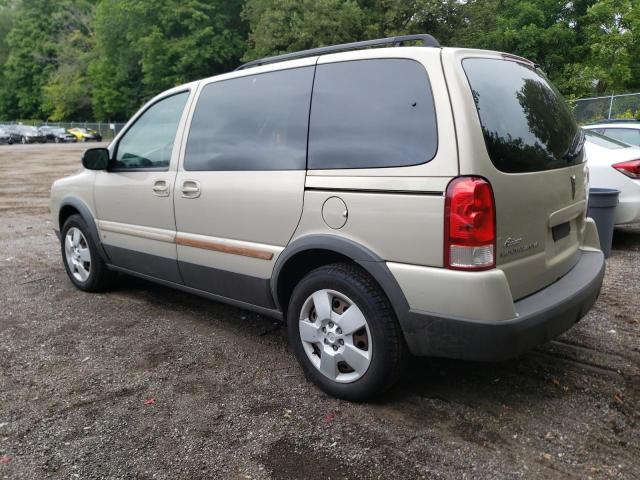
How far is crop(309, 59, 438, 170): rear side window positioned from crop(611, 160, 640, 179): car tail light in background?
4.62 m

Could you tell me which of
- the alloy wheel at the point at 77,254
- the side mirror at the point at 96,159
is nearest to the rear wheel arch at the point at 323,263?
the side mirror at the point at 96,159

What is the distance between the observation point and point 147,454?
274cm

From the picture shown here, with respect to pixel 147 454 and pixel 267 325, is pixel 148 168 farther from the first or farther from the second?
pixel 147 454

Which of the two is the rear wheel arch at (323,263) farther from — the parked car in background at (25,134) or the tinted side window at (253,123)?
the parked car in background at (25,134)

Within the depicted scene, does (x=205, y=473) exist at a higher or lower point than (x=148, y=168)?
lower

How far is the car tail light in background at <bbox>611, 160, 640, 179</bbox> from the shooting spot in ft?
20.9

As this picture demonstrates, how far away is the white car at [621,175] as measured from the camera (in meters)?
6.35

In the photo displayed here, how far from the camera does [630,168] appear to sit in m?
6.39

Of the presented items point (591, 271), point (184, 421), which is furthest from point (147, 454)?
point (591, 271)

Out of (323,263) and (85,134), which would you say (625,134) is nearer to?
(323,263)

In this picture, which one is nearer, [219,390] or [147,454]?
[147,454]

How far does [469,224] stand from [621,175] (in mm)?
4712

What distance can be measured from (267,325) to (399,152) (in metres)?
2.10

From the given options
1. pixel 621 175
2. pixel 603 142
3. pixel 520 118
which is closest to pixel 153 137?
pixel 520 118
